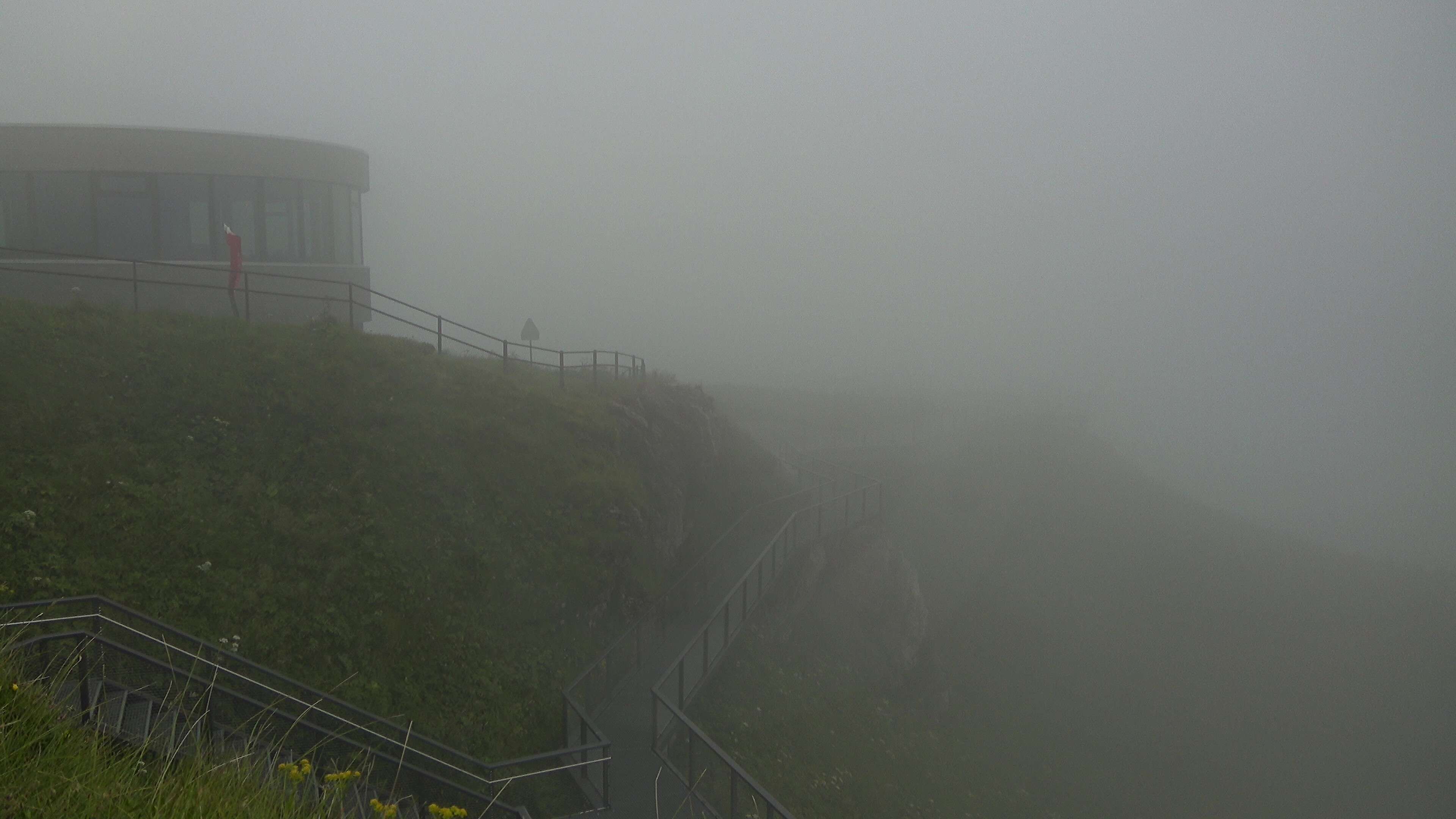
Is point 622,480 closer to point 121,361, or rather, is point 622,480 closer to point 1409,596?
point 121,361

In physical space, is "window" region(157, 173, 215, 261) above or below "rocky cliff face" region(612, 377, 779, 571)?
above

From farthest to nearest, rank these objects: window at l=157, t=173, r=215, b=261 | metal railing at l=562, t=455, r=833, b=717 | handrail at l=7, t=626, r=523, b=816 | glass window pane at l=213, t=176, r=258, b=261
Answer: glass window pane at l=213, t=176, r=258, b=261 < window at l=157, t=173, r=215, b=261 < metal railing at l=562, t=455, r=833, b=717 < handrail at l=7, t=626, r=523, b=816

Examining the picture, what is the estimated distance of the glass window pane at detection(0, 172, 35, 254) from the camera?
1931 cm

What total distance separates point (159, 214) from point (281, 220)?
8.59ft

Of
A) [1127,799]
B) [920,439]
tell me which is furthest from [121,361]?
[920,439]

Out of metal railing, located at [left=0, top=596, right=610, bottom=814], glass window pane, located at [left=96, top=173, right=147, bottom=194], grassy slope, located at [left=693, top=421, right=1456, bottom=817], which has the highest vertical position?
glass window pane, located at [left=96, top=173, right=147, bottom=194]

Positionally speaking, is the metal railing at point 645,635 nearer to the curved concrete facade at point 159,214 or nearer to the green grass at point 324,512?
the green grass at point 324,512

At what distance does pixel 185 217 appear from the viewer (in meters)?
20.2

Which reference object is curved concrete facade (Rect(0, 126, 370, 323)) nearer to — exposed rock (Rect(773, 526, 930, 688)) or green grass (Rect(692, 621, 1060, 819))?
green grass (Rect(692, 621, 1060, 819))

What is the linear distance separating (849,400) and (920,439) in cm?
635

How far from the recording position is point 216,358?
13.6 m

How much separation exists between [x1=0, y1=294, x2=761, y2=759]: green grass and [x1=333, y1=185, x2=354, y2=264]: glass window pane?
7869 mm

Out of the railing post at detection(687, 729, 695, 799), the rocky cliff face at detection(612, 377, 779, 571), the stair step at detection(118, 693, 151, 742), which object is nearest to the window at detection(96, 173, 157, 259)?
the rocky cliff face at detection(612, 377, 779, 571)

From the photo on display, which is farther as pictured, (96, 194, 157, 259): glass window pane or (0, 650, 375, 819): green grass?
(96, 194, 157, 259): glass window pane
